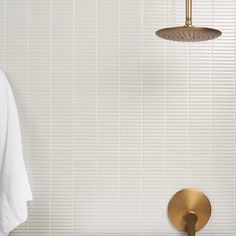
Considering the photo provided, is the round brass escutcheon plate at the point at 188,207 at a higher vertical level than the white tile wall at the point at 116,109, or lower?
lower

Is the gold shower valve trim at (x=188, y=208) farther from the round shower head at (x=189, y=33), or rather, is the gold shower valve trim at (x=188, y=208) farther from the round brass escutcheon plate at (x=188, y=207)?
the round shower head at (x=189, y=33)

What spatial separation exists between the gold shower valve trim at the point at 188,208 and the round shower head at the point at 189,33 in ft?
1.76

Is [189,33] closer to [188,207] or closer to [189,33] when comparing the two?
[189,33]

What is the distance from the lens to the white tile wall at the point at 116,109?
123 cm

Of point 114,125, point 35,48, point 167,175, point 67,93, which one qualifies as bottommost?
point 167,175

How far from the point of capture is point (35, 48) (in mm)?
1231

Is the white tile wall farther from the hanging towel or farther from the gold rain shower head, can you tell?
the gold rain shower head

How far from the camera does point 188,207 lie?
1.22 meters

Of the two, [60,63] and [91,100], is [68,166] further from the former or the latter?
[60,63]

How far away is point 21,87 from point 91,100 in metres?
0.23

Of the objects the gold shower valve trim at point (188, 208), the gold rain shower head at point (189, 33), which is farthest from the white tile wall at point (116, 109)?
the gold rain shower head at point (189, 33)

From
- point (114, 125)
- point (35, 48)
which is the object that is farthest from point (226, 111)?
point (35, 48)

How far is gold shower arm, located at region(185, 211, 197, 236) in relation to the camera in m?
1.16

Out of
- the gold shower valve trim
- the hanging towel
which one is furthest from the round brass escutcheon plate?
the hanging towel
